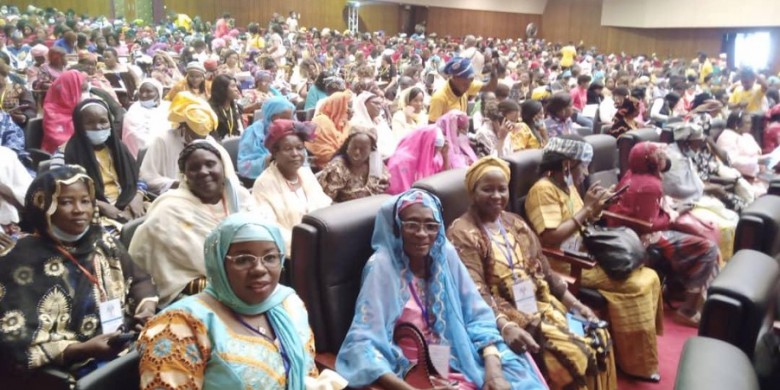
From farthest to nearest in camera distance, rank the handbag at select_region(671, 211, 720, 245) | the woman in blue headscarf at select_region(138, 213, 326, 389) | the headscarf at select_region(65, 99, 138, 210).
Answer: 1. the handbag at select_region(671, 211, 720, 245)
2. the headscarf at select_region(65, 99, 138, 210)
3. the woman in blue headscarf at select_region(138, 213, 326, 389)

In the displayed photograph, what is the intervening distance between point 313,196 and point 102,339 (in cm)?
145

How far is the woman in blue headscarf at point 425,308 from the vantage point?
190cm

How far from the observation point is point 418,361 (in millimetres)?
1924

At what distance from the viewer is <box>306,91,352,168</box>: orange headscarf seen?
166 inches

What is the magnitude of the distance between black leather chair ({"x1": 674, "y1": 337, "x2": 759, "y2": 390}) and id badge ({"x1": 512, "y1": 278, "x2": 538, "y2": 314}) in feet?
3.19

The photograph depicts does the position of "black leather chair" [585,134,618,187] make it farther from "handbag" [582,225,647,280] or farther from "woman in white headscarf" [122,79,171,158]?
"woman in white headscarf" [122,79,171,158]

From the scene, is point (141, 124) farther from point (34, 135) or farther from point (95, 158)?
point (95, 158)

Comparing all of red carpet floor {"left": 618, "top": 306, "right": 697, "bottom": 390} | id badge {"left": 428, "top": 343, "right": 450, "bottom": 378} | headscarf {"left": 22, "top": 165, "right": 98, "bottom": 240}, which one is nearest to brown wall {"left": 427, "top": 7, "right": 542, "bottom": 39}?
red carpet floor {"left": 618, "top": 306, "right": 697, "bottom": 390}

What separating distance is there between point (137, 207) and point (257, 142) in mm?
1000

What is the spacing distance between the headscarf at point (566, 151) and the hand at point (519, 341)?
3.73ft

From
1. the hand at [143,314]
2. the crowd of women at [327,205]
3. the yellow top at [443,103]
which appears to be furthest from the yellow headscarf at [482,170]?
the yellow top at [443,103]

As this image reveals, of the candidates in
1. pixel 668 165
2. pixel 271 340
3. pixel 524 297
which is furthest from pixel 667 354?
pixel 271 340

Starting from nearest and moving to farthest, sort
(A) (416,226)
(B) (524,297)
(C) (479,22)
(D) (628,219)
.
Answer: (A) (416,226) < (B) (524,297) < (D) (628,219) < (C) (479,22)

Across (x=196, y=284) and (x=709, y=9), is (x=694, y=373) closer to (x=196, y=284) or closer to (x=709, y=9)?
(x=196, y=284)
